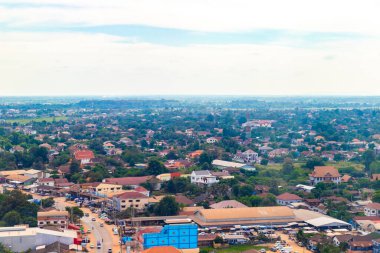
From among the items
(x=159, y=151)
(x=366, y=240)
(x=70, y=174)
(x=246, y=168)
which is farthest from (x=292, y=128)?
(x=366, y=240)

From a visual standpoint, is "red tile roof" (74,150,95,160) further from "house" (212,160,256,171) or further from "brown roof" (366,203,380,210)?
"brown roof" (366,203,380,210)

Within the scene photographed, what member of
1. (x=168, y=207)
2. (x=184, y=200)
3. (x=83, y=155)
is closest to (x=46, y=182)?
(x=83, y=155)

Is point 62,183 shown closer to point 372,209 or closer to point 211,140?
point 372,209

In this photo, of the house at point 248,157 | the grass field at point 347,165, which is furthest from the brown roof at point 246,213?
the house at point 248,157

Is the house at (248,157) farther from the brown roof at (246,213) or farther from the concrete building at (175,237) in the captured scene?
the concrete building at (175,237)

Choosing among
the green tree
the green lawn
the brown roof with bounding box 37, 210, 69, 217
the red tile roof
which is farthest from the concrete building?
the red tile roof
